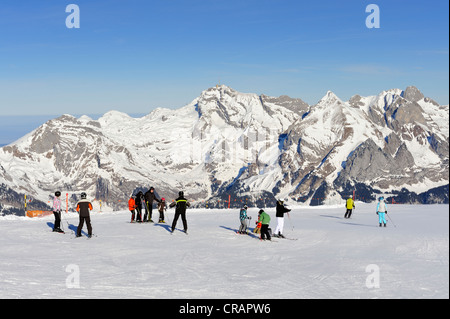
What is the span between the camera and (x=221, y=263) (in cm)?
1831

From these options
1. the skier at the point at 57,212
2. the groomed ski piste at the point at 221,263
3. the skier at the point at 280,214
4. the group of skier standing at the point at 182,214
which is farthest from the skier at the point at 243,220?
the skier at the point at 57,212

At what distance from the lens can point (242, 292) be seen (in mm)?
14102

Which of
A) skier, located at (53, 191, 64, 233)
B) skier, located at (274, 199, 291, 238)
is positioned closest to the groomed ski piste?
skier, located at (53, 191, 64, 233)

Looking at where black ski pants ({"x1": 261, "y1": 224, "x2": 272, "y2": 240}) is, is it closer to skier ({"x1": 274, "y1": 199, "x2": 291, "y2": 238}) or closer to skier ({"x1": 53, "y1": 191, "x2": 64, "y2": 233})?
skier ({"x1": 274, "y1": 199, "x2": 291, "y2": 238})

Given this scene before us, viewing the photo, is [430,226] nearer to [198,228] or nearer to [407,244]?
[407,244]

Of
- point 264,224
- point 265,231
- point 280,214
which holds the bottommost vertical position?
point 265,231

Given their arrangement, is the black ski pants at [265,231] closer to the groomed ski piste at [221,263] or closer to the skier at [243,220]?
the groomed ski piste at [221,263]

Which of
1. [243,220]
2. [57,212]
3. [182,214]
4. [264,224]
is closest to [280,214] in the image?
[264,224]

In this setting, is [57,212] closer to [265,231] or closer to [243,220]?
[243,220]

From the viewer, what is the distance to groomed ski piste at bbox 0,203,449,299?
1407 centimetres

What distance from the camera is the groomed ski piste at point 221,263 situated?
46.2 feet

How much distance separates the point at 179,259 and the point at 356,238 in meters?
10.1
